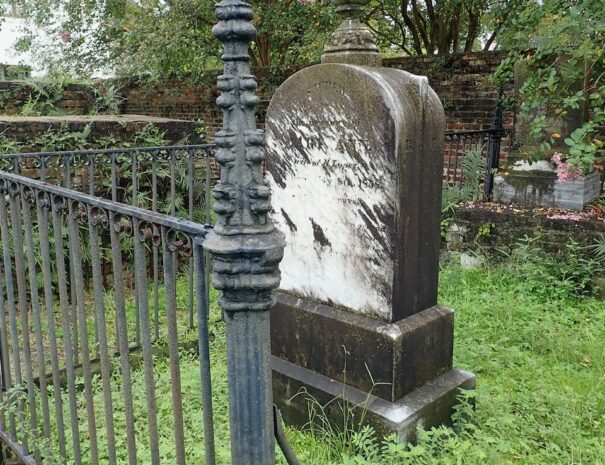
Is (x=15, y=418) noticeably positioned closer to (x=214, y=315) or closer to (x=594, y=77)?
(x=214, y=315)

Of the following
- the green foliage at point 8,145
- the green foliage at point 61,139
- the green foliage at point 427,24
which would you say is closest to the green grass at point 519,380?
the green foliage at point 61,139

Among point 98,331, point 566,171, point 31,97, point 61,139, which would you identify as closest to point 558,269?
point 566,171

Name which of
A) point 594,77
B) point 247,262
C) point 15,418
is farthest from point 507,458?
point 594,77

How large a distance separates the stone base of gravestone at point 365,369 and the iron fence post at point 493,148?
3362mm

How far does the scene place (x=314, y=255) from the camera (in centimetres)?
296

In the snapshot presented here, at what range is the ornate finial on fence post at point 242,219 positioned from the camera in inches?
53.8

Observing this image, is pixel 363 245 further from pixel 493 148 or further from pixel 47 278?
pixel 493 148

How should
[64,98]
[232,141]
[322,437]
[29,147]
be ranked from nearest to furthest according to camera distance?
[232,141] → [322,437] → [29,147] → [64,98]

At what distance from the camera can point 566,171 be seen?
16.0ft

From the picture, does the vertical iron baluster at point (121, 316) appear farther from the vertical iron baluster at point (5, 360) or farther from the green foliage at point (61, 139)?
the green foliage at point (61, 139)

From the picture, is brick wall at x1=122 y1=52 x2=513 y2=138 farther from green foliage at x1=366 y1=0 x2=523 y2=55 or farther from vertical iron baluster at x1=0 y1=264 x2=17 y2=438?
vertical iron baluster at x1=0 y1=264 x2=17 y2=438

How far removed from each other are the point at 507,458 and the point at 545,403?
0.53 metres

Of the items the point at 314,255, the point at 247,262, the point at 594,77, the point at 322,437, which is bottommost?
the point at 322,437

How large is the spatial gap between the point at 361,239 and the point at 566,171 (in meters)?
2.94
